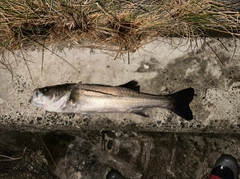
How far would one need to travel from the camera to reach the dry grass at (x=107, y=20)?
3619mm

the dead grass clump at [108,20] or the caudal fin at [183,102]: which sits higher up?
the dead grass clump at [108,20]

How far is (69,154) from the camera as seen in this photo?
375 cm

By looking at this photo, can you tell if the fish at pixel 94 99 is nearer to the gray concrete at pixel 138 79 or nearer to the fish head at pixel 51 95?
the fish head at pixel 51 95

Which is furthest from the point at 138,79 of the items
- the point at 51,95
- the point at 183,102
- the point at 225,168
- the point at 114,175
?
the point at 225,168

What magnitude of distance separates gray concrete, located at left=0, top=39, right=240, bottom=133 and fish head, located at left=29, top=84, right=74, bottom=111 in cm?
29

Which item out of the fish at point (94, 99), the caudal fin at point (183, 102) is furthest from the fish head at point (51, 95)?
the caudal fin at point (183, 102)

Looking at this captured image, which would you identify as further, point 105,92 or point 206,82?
point 206,82

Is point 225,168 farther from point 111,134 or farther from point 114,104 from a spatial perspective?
point 114,104

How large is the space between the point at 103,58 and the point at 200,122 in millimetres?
1470

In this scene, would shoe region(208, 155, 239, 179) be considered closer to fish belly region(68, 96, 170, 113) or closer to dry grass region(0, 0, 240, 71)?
fish belly region(68, 96, 170, 113)

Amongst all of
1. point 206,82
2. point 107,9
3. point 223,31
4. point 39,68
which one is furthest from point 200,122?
point 39,68

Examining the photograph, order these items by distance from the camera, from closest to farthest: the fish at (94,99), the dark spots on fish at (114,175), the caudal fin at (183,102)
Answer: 1. the fish at (94,99)
2. the caudal fin at (183,102)
3. the dark spots on fish at (114,175)

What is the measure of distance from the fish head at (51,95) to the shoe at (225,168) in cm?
206

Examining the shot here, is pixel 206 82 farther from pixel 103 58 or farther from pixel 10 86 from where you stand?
pixel 10 86
